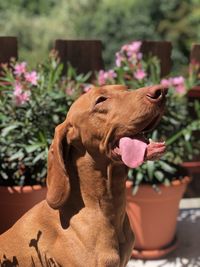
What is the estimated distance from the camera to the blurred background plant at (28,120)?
3309mm

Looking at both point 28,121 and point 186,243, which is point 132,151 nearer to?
point 28,121

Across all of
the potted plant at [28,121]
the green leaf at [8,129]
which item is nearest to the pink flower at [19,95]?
the potted plant at [28,121]

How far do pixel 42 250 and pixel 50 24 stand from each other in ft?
62.3

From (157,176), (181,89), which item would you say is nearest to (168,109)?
(181,89)

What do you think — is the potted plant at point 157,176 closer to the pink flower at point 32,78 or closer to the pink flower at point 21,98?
the pink flower at point 32,78

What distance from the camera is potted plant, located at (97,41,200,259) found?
3347mm

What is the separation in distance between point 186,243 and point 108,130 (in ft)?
6.74

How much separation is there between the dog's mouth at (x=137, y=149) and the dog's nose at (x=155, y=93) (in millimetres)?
93

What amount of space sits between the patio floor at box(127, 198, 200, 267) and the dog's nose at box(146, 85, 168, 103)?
73.2 inches

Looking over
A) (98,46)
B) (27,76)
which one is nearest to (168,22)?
(98,46)

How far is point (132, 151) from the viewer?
6.17 feet

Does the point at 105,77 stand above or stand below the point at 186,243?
above

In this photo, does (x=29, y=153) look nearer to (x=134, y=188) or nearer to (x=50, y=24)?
(x=134, y=188)

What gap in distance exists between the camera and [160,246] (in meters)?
3.48
